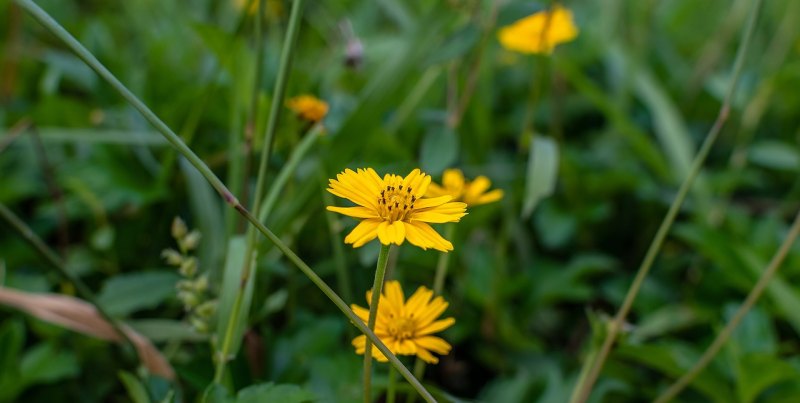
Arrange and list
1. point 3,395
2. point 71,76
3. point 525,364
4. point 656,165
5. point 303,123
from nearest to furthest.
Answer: point 3,395, point 303,123, point 525,364, point 656,165, point 71,76

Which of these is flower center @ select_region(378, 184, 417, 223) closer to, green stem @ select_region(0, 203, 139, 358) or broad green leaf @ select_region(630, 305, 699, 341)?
green stem @ select_region(0, 203, 139, 358)

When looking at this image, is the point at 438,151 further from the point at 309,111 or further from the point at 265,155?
the point at 265,155

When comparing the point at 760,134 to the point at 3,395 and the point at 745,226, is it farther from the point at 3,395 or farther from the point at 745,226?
the point at 3,395

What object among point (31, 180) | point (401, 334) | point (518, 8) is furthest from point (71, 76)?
point (401, 334)

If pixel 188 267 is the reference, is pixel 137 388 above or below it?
below

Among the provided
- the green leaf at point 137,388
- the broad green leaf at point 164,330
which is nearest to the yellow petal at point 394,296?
the green leaf at point 137,388

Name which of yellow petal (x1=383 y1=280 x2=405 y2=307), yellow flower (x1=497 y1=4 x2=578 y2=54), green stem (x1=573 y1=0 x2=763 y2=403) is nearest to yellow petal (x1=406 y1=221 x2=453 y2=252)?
yellow petal (x1=383 y1=280 x2=405 y2=307)

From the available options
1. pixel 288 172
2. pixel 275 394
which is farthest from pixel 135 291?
pixel 275 394
